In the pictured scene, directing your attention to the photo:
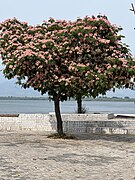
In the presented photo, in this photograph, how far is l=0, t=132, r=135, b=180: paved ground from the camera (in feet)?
38.6

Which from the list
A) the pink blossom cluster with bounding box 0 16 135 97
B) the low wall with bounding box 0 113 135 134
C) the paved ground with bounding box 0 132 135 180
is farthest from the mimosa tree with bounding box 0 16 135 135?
the low wall with bounding box 0 113 135 134

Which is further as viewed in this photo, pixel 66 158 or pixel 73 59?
pixel 73 59

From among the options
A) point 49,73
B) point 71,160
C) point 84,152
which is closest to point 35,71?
point 49,73

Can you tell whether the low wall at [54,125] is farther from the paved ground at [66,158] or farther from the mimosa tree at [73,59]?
the mimosa tree at [73,59]

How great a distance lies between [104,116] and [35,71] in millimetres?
11513

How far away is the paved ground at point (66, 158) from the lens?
11.8 metres

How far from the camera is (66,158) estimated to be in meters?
14.8

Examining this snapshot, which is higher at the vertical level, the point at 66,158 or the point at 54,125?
the point at 54,125

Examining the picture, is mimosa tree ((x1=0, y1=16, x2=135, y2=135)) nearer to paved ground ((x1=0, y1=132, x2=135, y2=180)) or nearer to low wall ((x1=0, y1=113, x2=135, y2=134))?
paved ground ((x1=0, y1=132, x2=135, y2=180))

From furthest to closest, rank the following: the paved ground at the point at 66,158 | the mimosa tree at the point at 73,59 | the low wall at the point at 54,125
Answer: the low wall at the point at 54,125, the mimosa tree at the point at 73,59, the paved ground at the point at 66,158

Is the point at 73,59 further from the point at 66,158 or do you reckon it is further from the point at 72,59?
the point at 66,158

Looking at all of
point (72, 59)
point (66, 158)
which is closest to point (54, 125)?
point (72, 59)

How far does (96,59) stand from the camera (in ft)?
64.1

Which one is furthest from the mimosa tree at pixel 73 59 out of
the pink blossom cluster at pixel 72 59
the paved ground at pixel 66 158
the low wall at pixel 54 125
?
the low wall at pixel 54 125
